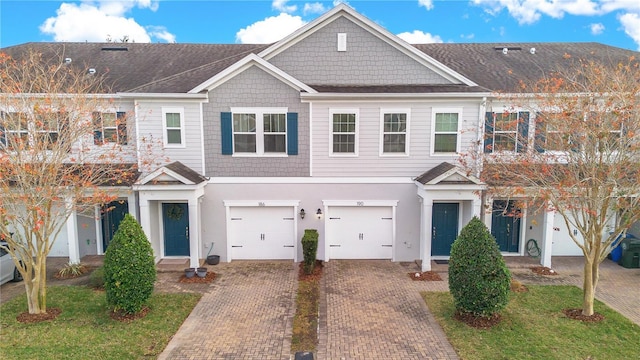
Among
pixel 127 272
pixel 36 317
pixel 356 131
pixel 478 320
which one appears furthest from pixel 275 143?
pixel 478 320

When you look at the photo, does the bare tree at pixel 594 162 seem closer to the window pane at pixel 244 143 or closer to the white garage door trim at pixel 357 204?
the white garage door trim at pixel 357 204

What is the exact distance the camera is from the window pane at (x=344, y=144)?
47.4 ft

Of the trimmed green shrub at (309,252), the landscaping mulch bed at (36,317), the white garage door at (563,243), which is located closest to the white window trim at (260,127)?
the trimmed green shrub at (309,252)

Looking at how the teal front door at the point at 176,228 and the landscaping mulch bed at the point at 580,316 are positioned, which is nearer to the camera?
the landscaping mulch bed at the point at 580,316

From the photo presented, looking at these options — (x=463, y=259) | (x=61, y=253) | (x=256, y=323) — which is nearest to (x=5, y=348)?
(x=256, y=323)

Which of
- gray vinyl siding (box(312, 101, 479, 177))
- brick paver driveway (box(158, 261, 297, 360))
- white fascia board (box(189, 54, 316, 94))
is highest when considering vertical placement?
white fascia board (box(189, 54, 316, 94))

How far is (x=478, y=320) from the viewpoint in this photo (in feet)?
31.6

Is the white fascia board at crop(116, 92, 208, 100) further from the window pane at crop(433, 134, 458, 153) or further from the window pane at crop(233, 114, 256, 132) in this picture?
the window pane at crop(433, 134, 458, 153)

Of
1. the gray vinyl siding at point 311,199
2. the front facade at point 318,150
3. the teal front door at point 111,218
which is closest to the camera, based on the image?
the front facade at point 318,150

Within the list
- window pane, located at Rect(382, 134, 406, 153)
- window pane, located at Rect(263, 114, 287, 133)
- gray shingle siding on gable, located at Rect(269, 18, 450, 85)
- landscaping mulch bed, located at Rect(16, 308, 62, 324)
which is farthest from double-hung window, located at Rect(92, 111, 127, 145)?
window pane, located at Rect(382, 134, 406, 153)

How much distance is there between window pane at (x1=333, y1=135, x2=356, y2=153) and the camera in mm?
14445

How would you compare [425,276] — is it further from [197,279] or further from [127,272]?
[127,272]

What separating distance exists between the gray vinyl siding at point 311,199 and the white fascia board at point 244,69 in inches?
145

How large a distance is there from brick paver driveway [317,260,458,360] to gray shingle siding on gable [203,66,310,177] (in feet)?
14.1
